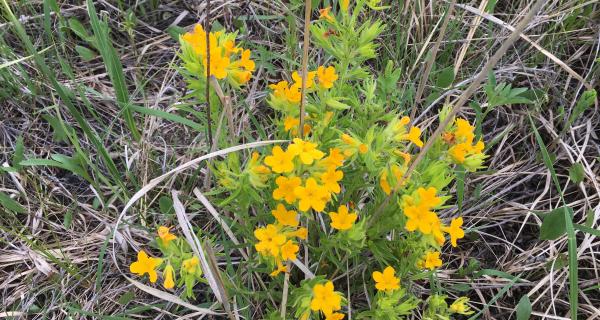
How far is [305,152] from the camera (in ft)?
4.70

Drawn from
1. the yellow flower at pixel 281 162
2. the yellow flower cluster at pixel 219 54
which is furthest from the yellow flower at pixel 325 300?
the yellow flower cluster at pixel 219 54

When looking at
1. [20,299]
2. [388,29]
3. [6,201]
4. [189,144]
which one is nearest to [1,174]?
[6,201]

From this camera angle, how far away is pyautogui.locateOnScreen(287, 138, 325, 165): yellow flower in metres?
1.40

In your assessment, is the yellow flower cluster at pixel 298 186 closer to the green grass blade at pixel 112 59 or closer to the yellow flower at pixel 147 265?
the yellow flower at pixel 147 265

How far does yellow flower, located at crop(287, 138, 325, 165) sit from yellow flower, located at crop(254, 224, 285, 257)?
0.85 feet

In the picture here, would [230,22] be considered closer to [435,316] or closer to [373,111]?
[373,111]

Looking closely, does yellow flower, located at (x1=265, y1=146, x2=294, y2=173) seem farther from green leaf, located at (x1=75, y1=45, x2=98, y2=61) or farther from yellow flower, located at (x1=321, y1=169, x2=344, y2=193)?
green leaf, located at (x1=75, y1=45, x2=98, y2=61)

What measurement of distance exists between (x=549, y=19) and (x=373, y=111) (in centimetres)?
154

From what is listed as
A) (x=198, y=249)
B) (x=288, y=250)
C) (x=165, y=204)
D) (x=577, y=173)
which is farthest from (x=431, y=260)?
(x=165, y=204)

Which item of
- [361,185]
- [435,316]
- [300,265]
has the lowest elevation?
[435,316]

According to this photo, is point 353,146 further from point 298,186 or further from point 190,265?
point 190,265

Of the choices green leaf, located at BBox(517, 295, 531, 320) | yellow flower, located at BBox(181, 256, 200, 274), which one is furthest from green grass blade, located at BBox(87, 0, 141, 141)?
green leaf, located at BBox(517, 295, 531, 320)

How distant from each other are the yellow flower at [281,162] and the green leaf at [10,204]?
4.46 ft

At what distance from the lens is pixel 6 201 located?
2.25 meters
